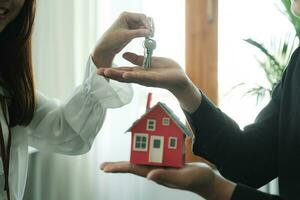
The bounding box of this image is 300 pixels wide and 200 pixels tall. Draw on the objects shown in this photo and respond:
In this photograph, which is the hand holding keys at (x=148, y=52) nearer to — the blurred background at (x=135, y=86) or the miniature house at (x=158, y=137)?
the miniature house at (x=158, y=137)

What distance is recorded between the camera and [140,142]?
2.60 ft

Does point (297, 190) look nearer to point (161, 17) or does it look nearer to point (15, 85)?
point (15, 85)

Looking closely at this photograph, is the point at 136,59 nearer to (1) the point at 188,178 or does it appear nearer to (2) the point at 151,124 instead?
(2) the point at 151,124

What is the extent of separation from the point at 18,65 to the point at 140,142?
0.38m

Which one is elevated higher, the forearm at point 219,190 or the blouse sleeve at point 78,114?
the blouse sleeve at point 78,114

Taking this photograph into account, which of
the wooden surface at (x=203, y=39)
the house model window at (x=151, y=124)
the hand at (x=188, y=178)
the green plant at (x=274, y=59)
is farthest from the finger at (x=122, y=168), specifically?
the wooden surface at (x=203, y=39)

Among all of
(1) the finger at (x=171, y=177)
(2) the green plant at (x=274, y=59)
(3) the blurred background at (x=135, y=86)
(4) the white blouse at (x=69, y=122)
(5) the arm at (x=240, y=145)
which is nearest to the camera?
(1) the finger at (x=171, y=177)

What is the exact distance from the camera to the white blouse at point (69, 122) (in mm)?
951

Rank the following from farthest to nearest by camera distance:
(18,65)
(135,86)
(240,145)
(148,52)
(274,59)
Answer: (135,86)
(274,59)
(18,65)
(240,145)
(148,52)

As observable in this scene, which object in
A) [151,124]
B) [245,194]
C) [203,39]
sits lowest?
[245,194]

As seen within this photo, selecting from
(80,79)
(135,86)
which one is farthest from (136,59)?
(80,79)

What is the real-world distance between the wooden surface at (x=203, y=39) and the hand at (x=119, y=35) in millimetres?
971

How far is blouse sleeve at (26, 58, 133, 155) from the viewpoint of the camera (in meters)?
0.95

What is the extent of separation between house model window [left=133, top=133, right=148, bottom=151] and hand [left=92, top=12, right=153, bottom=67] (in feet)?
0.68
